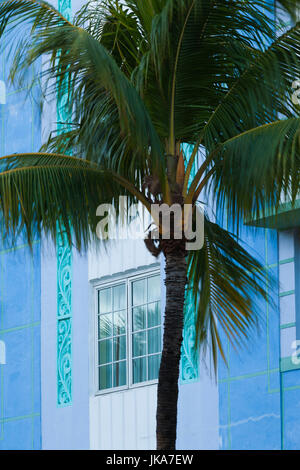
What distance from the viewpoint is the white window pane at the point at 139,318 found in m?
18.7

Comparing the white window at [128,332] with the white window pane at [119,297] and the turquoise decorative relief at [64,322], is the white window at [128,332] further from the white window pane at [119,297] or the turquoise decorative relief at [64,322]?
the turquoise decorative relief at [64,322]

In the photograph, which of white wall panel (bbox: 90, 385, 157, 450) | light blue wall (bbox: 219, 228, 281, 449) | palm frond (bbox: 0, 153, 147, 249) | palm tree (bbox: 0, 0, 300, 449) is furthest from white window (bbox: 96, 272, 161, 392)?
palm frond (bbox: 0, 153, 147, 249)

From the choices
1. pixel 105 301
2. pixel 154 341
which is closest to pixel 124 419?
pixel 154 341

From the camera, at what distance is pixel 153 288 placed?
18.6m

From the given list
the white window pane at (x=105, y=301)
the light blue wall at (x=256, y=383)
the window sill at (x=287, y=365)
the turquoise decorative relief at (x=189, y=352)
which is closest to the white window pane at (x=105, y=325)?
the white window pane at (x=105, y=301)

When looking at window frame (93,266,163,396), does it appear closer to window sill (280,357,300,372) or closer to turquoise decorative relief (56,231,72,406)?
turquoise decorative relief (56,231,72,406)

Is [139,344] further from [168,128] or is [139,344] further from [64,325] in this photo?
[168,128]

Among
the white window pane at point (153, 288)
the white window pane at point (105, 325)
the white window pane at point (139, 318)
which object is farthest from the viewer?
the white window pane at point (105, 325)

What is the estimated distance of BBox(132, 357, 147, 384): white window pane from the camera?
1840cm

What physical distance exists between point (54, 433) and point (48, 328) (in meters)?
1.97

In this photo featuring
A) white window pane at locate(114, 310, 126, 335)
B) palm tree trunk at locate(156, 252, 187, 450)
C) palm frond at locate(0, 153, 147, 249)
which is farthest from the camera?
white window pane at locate(114, 310, 126, 335)

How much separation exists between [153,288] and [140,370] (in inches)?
55.1

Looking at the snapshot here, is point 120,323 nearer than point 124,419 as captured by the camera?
No

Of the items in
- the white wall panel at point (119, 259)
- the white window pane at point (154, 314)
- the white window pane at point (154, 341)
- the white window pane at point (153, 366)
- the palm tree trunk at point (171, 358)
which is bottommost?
the palm tree trunk at point (171, 358)
